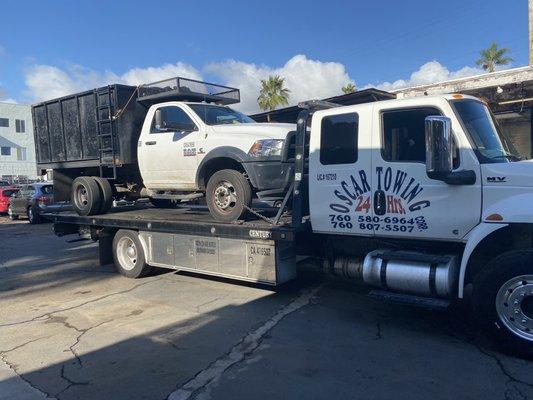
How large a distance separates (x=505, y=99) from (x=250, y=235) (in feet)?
31.9

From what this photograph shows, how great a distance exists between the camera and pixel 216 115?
7.91 metres

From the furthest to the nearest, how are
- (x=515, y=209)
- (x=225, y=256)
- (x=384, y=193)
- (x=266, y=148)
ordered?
(x=225, y=256) → (x=266, y=148) → (x=384, y=193) → (x=515, y=209)

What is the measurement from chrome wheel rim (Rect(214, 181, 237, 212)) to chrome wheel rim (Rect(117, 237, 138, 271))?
226 cm

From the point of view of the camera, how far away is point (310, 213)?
597 cm

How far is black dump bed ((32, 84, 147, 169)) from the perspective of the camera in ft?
28.0

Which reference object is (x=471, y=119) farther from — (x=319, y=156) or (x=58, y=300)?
(x=58, y=300)

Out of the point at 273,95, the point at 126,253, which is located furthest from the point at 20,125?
the point at 126,253

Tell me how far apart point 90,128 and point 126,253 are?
2.47 metres

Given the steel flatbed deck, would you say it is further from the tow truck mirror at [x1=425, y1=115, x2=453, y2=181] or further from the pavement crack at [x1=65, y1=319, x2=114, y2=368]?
the tow truck mirror at [x1=425, y1=115, x2=453, y2=181]

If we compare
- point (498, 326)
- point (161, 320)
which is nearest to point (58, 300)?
point (161, 320)

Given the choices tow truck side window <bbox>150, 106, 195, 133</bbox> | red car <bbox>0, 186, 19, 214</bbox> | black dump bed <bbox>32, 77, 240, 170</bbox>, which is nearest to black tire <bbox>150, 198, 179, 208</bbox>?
black dump bed <bbox>32, 77, 240, 170</bbox>

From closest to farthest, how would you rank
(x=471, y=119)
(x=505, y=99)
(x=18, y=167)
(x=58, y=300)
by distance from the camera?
(x=471, y=119) < (x=58, y=300) < (x=505, y=99) < (x=18, y=167)

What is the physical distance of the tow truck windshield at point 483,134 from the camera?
16.1 feet

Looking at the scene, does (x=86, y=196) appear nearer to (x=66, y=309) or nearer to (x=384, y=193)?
(x=66, y=309)
